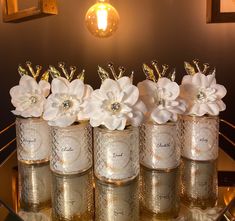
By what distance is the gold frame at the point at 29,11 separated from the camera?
104 cm

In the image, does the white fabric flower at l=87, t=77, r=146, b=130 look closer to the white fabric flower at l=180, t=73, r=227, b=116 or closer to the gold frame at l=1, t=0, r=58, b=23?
the white fabric flower at l=180, t=73, r=227, b=116

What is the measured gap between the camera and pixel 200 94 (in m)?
0.86

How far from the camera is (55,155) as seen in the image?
0.78 metres

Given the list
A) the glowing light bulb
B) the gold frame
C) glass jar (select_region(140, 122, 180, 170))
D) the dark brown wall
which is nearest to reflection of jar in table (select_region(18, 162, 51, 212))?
glass jar (select_region(140, 122, 180, 170))

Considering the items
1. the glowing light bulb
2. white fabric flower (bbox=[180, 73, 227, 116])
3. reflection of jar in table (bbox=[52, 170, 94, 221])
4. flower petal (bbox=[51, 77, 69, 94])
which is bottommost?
reflection of jar in table (bbox=[52, 170, 94, 221])

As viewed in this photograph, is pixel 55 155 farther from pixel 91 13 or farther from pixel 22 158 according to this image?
pixel 91 13

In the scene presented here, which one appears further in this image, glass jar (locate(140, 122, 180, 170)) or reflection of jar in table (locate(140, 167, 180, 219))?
glass jar (locate(140, 122, 180, 170))

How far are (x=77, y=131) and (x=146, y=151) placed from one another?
0.51 feet

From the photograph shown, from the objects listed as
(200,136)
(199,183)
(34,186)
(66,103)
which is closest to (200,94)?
(200,136)

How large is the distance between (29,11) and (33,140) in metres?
0.45

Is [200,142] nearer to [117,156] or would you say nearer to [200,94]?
[200,94]

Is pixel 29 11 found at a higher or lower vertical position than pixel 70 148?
higher

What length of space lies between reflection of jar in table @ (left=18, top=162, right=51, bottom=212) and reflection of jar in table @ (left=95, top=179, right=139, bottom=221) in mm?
98

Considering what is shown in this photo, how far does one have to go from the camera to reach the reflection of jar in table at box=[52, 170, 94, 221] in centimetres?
64
